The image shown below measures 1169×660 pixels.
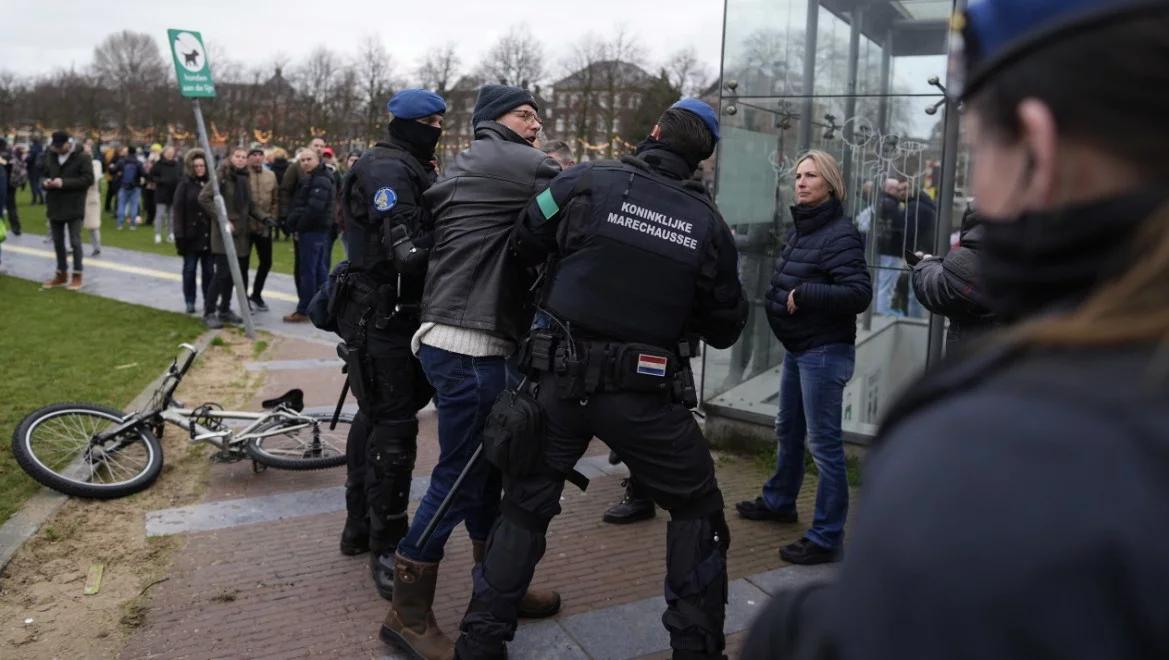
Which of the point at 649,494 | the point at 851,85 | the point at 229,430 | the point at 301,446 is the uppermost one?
the point at 851,85

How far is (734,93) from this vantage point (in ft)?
21.0

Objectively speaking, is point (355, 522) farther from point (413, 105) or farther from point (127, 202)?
point (127, 202)

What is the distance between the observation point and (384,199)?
3920mm

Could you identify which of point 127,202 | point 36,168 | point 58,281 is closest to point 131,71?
point 36,168

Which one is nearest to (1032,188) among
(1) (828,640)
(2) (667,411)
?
(1) (828,640)

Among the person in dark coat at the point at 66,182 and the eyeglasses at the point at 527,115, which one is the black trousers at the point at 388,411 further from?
the person in dark coat at the point at 66,182

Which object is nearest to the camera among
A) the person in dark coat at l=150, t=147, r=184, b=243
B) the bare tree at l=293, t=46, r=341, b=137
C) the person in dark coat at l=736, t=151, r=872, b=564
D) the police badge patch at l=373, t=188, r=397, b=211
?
the police badge patch at l=373, t=188, r=397, b=211

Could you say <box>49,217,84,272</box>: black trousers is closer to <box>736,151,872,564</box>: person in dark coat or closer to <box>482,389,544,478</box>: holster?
<box>736,151,872,564</box>: person in dark coat

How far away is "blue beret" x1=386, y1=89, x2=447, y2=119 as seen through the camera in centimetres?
411

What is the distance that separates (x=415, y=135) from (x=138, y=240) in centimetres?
1639

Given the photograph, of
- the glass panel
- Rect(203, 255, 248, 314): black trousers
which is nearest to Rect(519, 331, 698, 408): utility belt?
the glass panel

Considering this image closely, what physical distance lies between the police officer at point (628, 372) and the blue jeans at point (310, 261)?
761 cm

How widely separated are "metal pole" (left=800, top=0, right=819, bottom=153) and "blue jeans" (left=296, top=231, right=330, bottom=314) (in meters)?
5.89

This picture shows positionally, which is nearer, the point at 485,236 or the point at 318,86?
the point at 485,236
